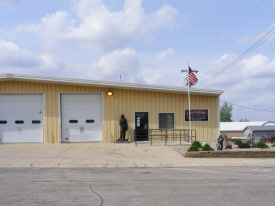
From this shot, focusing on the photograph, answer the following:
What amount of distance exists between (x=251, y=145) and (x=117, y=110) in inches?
315

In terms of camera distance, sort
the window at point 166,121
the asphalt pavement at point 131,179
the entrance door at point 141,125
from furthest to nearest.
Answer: the window at point 166,121 < the entrance door at point 141,125 < the asphalt pavement at point 131,179

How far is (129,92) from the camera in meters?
18.2

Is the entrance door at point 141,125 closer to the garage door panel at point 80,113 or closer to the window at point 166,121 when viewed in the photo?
the window at point 166,121

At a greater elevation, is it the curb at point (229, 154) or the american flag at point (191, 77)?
the american flag at point (191, 77)

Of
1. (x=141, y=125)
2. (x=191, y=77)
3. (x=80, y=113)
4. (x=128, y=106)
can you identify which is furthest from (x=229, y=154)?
(x=80, y=113)

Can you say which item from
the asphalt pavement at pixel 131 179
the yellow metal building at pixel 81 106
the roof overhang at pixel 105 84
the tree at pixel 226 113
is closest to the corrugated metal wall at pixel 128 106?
the yellow metal building at pixel 81 106

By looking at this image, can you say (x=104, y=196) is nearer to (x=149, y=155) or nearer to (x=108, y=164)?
(x=108, y=164)

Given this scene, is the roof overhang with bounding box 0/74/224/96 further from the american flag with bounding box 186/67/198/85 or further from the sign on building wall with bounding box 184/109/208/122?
the sign on building wall with bounding box 184/109/208/122

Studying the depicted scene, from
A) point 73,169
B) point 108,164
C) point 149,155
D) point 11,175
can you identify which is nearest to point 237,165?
point 149,155

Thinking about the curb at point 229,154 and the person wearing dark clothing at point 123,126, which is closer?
the curb at point 229,154

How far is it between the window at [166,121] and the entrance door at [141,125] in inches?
35.4

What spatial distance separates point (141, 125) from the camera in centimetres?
1830

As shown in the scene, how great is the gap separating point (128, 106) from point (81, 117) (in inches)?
118

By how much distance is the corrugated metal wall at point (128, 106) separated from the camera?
57.9 ft
